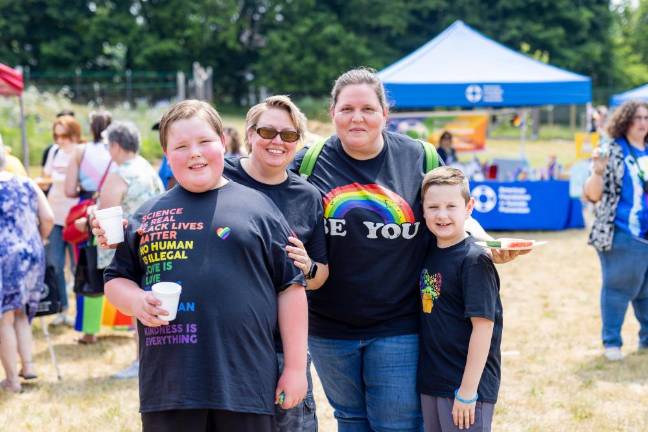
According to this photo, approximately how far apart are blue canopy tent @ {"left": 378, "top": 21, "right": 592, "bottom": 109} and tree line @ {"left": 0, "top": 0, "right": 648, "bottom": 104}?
28.1 meters

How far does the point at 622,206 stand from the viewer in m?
5.36

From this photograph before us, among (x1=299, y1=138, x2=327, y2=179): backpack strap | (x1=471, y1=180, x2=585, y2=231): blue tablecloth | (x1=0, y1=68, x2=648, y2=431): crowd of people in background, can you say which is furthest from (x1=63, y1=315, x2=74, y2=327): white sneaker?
(x1=471, y1=180, x2=585, y2=231): blue tablecloth

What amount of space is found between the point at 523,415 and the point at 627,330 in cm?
233

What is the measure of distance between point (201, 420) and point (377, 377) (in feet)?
2.76

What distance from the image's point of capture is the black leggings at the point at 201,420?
7.06 ft

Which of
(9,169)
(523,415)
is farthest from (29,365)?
(523,415)

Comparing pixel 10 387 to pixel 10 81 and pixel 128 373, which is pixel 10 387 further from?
pixel 10 81

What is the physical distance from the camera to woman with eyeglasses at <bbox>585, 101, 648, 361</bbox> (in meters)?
5.27

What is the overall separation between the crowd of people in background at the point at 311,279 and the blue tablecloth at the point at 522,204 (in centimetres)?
876

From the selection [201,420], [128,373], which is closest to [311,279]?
[201,420]

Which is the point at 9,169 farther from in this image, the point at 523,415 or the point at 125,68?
the point at 125,68

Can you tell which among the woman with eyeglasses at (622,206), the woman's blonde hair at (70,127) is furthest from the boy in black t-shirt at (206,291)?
the woman's blonde hair at (70,127)

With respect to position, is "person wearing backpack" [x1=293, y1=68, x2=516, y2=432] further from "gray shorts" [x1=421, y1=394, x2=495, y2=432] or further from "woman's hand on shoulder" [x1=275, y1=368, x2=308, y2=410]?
"woman's hand on shoulder" [x1=275, y1=368, x2=308, y2=410]

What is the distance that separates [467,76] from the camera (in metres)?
11.6
